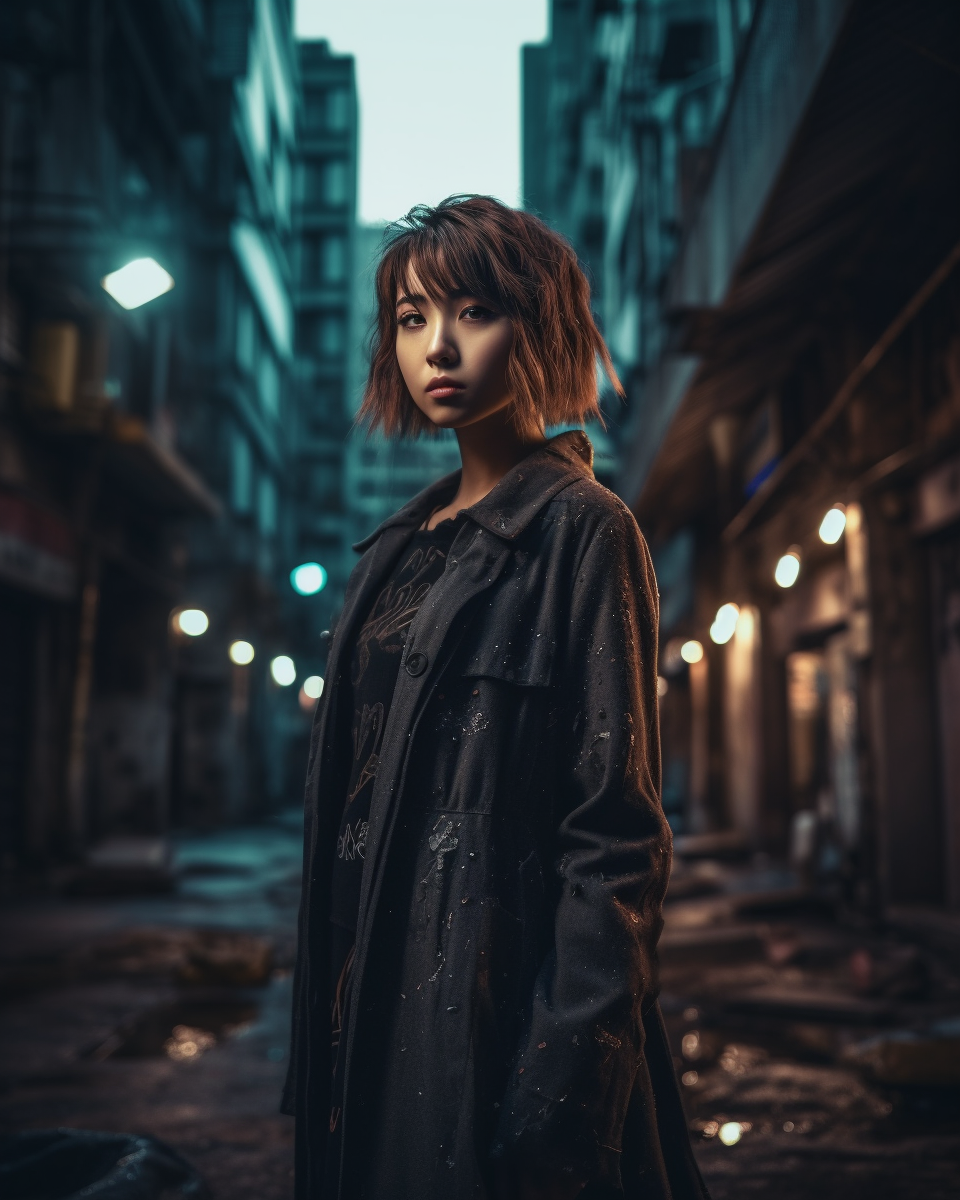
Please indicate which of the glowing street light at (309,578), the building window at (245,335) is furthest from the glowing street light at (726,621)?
the building window at (245,335)

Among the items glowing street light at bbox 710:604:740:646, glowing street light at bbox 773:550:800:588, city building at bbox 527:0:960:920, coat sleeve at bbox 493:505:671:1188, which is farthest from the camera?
glowing street light at bbox 710:604:740:646

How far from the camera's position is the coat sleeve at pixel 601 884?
4.72 feet

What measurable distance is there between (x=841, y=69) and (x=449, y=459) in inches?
782

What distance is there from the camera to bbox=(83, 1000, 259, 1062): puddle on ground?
5633mm

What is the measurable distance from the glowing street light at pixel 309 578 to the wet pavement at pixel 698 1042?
421cm

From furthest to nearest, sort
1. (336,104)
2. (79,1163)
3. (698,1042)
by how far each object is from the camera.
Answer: (336,104) < (698,1042) < (79,1163)

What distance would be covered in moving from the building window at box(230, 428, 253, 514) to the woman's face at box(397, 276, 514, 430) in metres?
27.1

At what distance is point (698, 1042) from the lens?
5.73 meters

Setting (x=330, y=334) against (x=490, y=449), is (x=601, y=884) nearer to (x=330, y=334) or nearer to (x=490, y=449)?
(x=490, y=449)

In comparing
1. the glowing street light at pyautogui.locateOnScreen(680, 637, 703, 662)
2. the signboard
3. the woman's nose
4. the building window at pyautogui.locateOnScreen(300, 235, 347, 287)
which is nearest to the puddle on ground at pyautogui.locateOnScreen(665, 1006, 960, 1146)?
the woman's nose

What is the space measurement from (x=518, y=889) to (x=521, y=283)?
940 mm

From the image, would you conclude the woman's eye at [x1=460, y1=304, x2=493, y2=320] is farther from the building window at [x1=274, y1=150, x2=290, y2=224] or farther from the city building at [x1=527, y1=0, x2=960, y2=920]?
the building window at [x1=274, y1=150, x2=290, y2=224]

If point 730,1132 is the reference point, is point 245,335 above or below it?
above

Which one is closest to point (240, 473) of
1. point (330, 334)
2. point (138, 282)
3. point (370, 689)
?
point (330, 334)
